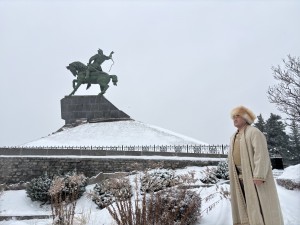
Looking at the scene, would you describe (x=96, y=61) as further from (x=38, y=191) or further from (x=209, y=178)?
(x=209, y=178)

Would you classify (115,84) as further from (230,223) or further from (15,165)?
(230,223)

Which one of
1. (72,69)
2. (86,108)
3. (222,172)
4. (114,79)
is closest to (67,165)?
(222,172)

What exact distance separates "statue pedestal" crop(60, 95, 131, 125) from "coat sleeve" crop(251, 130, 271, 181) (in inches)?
1104

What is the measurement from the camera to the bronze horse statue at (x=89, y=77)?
3169cm

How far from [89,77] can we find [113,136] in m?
7.41

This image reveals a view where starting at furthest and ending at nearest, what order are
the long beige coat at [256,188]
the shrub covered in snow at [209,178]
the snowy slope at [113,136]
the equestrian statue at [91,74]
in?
the equestrian statue at [91,74] < the snowy slope at [113,136] < the shrub covered in snow at [209,178] < the long beige coat at [256,188]

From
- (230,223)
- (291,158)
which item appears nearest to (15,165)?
(230,223)

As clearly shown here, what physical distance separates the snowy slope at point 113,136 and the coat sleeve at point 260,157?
65.9 feet

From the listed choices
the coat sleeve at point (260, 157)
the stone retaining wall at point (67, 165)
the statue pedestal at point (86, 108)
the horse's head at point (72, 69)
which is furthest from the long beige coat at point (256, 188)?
the horse's head at point (72, 69)

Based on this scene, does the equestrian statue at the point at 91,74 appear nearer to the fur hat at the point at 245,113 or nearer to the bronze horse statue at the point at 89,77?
the bronze horse statue at the point at 89,77

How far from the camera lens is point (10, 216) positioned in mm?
11273

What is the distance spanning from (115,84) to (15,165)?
1599 centimetres

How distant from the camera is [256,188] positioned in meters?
4.09

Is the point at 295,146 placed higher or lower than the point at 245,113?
higher
